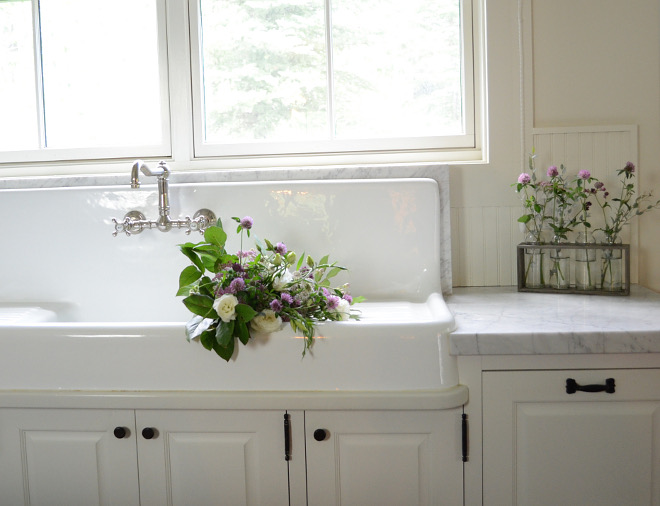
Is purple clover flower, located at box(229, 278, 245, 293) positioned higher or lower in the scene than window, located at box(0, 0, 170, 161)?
lower

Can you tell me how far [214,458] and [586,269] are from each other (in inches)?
41.1

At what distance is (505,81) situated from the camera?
1947 millimetres

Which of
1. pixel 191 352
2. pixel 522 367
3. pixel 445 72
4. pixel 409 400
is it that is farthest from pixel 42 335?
pixel 445 72

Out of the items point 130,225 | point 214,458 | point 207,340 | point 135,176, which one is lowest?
point 214,458

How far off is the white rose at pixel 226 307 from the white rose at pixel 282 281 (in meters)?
0.11

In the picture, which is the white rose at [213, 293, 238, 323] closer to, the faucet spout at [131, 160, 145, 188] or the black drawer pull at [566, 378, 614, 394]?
the faucet spout at [131, 160, 145, 188]

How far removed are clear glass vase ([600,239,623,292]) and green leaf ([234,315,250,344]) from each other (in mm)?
960

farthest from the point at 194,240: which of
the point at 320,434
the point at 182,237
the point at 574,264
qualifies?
the point at 574,264

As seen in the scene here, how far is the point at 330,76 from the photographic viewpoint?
2107mm

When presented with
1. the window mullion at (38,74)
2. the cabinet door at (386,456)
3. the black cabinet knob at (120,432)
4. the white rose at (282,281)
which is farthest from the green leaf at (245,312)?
the window mullion at (38,74)

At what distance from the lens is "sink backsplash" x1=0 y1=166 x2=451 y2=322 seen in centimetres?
190

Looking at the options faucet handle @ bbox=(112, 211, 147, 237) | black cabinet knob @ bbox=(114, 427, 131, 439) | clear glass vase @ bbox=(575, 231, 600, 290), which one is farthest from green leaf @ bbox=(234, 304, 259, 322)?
clear glass vase @ bbox=(575, 231, 600, 290)

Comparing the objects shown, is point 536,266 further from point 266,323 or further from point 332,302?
point 266,323

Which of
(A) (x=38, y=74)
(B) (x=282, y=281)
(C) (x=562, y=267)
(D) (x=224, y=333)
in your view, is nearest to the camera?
(D) (x=224, y=333)
